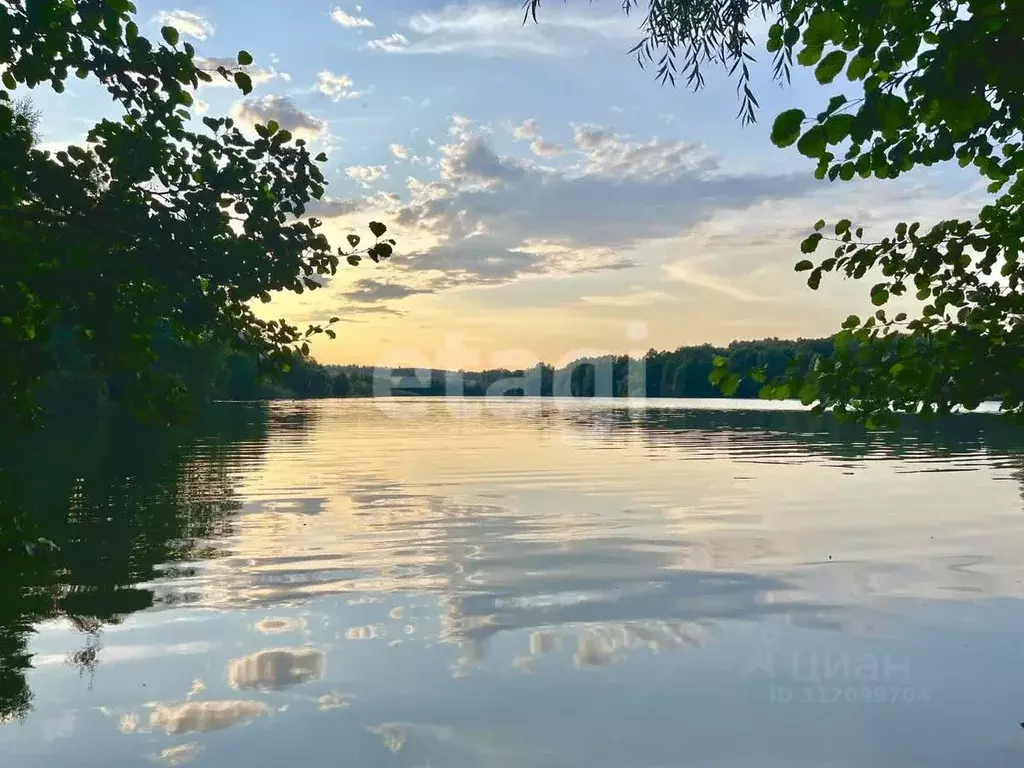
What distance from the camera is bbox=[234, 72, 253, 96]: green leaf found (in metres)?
6.48

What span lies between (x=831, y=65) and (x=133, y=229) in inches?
188

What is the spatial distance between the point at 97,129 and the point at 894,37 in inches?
223

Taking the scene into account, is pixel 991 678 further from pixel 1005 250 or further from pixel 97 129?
pixel 97 129

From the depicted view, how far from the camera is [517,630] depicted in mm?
10852

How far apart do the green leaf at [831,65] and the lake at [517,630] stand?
495cm

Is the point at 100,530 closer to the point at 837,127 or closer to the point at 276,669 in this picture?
the point at 276,669

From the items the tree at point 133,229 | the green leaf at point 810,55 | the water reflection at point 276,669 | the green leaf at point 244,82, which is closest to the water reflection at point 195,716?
the water reflection at point 276,669

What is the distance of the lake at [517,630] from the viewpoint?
759 centimetres

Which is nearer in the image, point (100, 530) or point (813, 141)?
point (813, 141)

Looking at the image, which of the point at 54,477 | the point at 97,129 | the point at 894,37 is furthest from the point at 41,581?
the point at 54,477

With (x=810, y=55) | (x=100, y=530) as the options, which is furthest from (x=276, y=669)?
(x=100, y=530)

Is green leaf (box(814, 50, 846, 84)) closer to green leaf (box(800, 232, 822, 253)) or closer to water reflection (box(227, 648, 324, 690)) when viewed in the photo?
green leaf (box(800, 232, 822, 253))

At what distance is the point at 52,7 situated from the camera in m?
5.03

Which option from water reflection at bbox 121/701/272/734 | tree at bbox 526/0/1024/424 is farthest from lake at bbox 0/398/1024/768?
tree at bbox 526/0/1024/424
